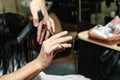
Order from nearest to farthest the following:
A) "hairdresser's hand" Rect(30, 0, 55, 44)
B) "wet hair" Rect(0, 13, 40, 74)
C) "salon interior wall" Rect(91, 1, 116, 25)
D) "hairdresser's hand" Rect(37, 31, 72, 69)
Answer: "hairdresser's hand" Rect(37, 31, 72, 69)
"hairdresser's hand" Rect(30, 0, 55, 44)
"wet hair" Rect(0, 13, 40, 74)
"salon interior wall" Rect(91, 1, 116, 25)

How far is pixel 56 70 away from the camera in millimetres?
2531

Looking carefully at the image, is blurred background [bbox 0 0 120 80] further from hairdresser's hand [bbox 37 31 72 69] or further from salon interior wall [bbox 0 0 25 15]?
hairdresser's hand [bbox 37 31 72 69]

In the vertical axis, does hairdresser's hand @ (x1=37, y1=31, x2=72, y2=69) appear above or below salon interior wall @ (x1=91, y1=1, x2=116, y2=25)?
above

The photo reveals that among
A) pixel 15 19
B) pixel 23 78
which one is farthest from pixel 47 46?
pixel 15 19

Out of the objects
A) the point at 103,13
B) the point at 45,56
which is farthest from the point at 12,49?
the point at 103,13

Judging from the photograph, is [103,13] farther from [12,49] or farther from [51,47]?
[51,47]

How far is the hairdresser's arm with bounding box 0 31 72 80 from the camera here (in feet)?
2.55

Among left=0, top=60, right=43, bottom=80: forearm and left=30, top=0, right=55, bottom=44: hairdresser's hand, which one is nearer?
left=0, top=60, right=43, bottom=80: forearm

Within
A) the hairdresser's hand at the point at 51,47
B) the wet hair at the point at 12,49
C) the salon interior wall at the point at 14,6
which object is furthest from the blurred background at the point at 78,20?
the hairdresser's hand at the point at 51,47

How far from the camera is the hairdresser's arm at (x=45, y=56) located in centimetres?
78

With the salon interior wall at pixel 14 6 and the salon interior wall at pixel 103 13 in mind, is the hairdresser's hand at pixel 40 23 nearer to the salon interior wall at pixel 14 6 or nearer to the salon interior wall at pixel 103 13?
the salon interior wall at pixel 103 13

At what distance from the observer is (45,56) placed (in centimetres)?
79

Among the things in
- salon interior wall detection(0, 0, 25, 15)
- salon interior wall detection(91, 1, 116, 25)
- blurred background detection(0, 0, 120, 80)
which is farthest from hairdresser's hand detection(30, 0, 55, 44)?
salon interior wall detection(0, 0, 25, 15)

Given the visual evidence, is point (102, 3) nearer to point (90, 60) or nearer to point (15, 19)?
point (90, 60)
